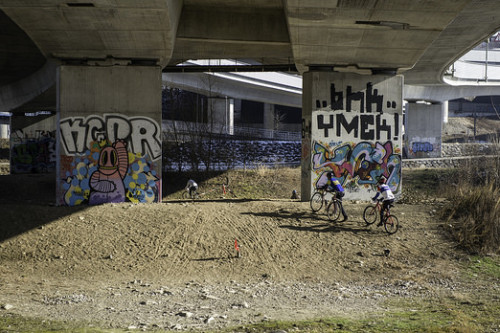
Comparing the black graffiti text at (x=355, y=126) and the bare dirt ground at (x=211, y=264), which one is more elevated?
the black graffiti text at (x=355, y=126)

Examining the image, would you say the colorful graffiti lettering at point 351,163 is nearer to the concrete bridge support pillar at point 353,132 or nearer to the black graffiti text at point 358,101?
the concrete bridge support pillar at point 353,132

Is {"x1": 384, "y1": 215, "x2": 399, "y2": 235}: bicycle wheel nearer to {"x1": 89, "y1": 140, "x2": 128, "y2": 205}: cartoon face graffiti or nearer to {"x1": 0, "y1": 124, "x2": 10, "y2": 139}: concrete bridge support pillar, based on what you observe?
{"x1": 89, "y1": 140, "x2": 128, "y2": 205}: cartoon face graffiti

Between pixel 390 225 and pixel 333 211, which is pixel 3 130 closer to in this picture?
pixel 333 211

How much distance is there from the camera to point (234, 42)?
19234 mm

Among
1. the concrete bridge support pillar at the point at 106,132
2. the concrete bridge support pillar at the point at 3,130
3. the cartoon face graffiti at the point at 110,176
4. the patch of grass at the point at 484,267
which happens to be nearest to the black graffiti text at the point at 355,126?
the concrete bridge support pillar at the point at 106,132

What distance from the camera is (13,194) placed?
27.6 meters

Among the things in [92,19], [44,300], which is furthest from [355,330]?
[92,19]

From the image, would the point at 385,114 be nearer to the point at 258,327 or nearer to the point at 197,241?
the point at 197,241

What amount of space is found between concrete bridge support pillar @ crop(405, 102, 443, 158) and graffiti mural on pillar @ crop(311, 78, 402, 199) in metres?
34.5

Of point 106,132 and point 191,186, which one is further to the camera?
point 191,186

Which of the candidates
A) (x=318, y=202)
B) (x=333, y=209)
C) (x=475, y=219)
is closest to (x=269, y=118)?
(x=318, y=202)

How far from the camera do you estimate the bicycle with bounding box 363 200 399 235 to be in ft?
48.8

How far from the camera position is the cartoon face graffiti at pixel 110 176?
17.3 m

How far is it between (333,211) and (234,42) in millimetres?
7735
